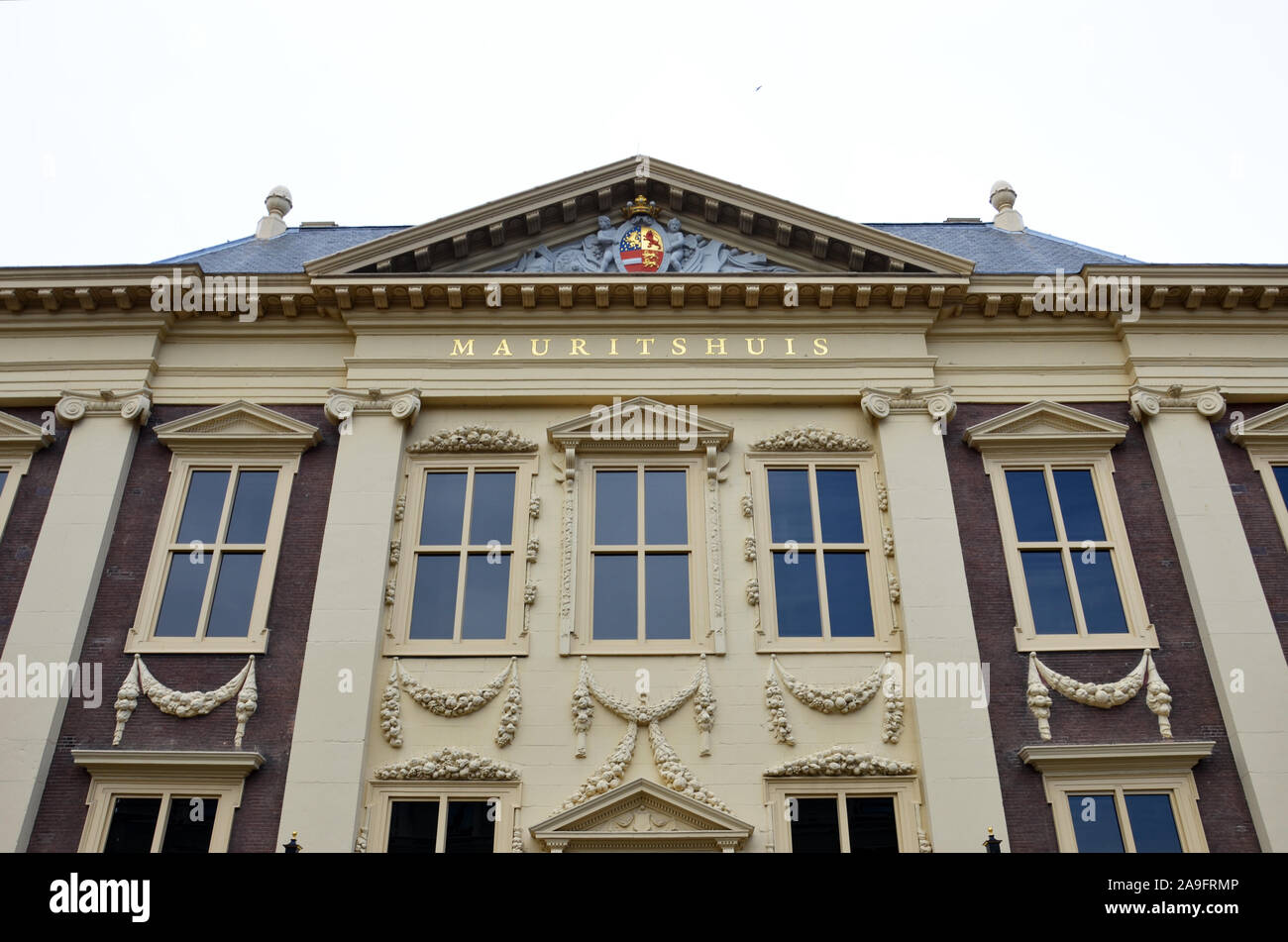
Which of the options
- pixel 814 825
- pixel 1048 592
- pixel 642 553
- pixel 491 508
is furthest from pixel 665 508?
pixel 1048 592

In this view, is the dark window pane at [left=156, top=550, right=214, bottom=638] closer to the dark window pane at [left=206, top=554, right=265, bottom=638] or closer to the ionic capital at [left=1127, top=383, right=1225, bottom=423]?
the dark window pane at [left=206, top=554, right=265, bottom=638]

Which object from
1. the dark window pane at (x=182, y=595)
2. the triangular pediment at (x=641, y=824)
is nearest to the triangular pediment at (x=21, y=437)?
the dark window pane at (x=182, y=595)

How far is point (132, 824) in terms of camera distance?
12.4m

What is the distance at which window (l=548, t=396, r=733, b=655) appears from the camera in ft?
44.9

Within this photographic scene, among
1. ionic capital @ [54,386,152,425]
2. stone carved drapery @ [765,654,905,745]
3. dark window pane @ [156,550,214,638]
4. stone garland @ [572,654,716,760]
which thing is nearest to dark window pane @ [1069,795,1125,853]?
stone carved drapery @ [765,654,905,745]

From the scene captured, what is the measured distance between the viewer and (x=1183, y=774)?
12594mm

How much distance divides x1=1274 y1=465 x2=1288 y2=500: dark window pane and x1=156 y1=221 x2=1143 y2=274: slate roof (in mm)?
3898

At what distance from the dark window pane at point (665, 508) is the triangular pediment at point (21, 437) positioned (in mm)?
8260

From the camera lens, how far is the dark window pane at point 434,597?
1382 cm

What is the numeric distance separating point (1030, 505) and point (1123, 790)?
3.87m

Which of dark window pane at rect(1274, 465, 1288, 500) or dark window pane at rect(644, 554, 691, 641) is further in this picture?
dark window pane at rect(1274, 465, 1288, 500)
